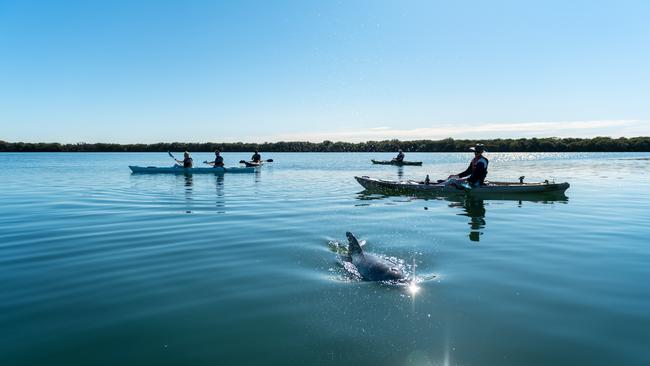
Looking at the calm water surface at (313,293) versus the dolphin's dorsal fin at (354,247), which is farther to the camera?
the dolphin's dorsal fin at (354,247)

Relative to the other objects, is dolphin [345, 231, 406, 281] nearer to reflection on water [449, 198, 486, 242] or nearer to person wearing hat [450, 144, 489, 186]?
reflection on water [449, 198, 486, 242]

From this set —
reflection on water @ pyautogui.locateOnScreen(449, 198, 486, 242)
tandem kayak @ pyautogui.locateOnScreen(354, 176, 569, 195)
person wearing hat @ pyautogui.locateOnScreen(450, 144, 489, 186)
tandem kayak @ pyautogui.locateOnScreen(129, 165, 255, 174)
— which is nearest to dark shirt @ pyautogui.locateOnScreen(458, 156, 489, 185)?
person wearing hat @ pyautogui.locateOnScreen(450, 144, 489, 186)

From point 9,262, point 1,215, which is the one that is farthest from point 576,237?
point 1,215

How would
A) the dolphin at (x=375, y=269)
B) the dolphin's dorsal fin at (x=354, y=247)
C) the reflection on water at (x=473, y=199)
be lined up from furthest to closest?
1. the reflection on water at (x=473, y=199)
2. the dolphin's dorsal fin at (x=354, y=247)
3. the dolphin at (x=375, y=269)

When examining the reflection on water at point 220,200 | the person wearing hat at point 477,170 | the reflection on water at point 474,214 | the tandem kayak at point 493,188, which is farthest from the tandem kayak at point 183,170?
the reflection on water at point 474,214

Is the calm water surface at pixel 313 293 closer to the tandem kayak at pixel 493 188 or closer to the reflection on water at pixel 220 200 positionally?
the reflection on water at pixel 220 200

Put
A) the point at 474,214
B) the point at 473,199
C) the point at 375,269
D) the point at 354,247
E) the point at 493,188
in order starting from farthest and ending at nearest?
the point at 493,188
the point at 473,199
the point at 474,214
the point at 354,247
the point at 375,269

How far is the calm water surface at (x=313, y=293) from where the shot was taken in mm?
5340

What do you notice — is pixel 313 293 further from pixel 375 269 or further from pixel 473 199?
pixel 473 199

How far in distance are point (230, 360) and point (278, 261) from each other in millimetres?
4407

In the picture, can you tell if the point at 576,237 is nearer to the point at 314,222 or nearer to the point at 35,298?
the point at 314,222

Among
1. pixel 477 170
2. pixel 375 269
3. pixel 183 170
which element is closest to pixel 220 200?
pixel 477 170

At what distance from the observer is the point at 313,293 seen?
736 centimetres

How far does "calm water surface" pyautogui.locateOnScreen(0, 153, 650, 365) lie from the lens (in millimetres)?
5340
